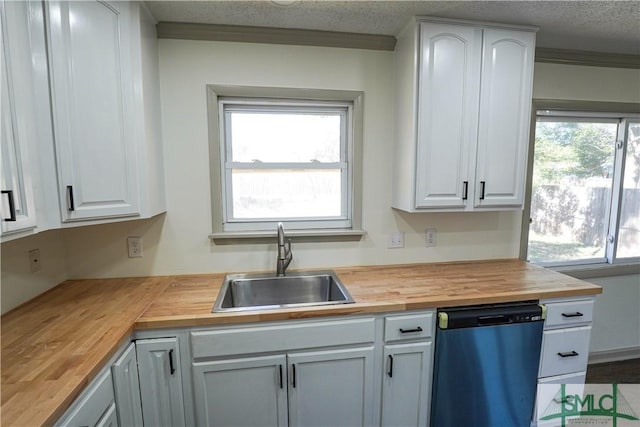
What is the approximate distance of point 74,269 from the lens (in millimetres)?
1789

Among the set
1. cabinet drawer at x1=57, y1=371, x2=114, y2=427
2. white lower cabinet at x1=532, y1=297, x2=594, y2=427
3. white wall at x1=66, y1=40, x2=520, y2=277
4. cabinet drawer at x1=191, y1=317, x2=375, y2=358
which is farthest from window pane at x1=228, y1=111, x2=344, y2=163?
white lower cabinet at x1=532, y1=297, x2=594, y2=427

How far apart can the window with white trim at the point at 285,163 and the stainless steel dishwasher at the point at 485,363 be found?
2.97 ft

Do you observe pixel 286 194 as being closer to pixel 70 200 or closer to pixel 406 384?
pixel 70 200

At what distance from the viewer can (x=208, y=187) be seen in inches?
73.4

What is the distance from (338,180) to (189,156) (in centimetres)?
94

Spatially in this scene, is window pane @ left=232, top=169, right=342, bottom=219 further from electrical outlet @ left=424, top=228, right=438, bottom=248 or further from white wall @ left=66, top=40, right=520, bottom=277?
electrical outlet @ left=424, top=228, right=438, bottom=248

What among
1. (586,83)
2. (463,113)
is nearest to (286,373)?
(463,113)

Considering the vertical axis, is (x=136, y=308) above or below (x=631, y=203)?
below

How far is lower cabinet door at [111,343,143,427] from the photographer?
1.15 metres

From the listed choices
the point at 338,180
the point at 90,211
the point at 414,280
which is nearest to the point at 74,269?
the point at 90,211

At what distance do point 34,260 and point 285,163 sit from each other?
1.39 meters

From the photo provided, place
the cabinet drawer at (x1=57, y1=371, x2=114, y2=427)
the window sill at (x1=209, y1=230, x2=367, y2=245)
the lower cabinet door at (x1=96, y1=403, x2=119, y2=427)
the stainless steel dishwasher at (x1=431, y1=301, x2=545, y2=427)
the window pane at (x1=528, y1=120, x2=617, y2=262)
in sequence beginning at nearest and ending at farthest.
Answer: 1. the cabinet drawer at (x1=57, y1=371, x2=114, y2=427)
2. the lower cabinet door at (x1=96, y1=403, x2=119, y2=427)
3. the stainless steel dishwasher at (x1=431, y1=301, x2=545, y2=427)
4. the window sill at (x1=209, y1=230, x2=367, y2=245)
5. the window pane at (x1=528, y1=120, x2=617, y2=262)

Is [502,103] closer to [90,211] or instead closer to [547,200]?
[547,200]

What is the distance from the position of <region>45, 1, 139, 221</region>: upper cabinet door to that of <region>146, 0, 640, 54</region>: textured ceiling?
0.37 metres
